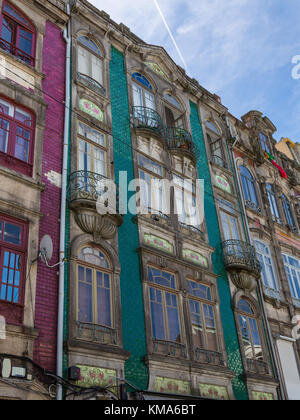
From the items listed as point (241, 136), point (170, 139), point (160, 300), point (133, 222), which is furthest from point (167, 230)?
point (241, 136)

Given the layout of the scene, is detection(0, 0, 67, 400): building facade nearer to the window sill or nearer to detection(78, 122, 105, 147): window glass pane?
the window sill

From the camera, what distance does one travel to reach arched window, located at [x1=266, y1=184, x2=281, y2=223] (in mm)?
24017

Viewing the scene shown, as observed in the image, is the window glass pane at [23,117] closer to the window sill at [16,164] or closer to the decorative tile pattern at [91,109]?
the window sill at [16,164]

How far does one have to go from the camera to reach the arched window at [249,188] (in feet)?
74.5

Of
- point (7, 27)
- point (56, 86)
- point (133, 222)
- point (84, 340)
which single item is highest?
point (7, 27)

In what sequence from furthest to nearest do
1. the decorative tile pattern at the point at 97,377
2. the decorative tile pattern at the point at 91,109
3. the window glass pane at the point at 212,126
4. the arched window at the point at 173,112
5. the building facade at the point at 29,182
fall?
the window glass pane at the point at 212,126 → the arched window at the point at 173,112 → the decorative tile pattern at the point at 91,109 → the decorative tile pattern at the point at 97,377 → the building facade at the point at 29,182

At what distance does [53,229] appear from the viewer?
12.8m

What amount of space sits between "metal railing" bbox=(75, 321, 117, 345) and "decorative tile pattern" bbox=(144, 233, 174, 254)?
3.64 metres

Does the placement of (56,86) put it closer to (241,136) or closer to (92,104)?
A: (92,104)

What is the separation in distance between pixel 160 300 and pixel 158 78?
34.6 ft

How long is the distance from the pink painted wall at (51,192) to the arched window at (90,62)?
3.29ft

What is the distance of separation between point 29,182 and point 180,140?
328 inches

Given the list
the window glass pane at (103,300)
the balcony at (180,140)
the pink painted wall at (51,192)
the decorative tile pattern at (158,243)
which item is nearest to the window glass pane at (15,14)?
the pink painted wall at (51,192)

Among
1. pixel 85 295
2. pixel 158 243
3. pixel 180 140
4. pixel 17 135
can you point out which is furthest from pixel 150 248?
pixel 180 140
